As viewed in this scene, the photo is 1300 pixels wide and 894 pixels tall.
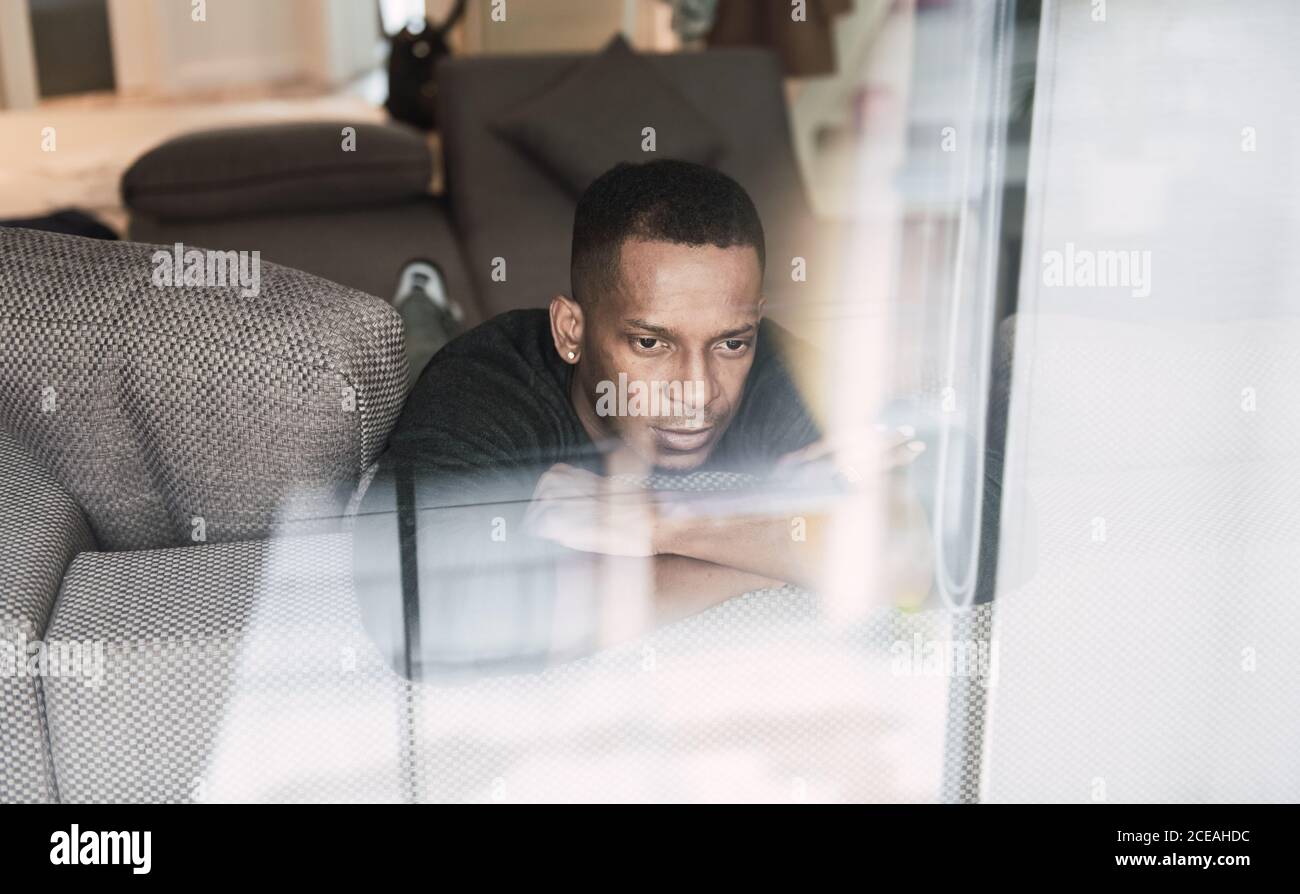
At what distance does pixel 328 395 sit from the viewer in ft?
2.44

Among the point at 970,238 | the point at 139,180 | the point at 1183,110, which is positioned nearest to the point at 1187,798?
the point at 970,238

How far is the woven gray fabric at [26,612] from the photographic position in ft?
2.27

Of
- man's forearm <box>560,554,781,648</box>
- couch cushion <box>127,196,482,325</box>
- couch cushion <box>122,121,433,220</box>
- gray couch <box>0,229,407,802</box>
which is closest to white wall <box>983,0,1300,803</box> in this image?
man's forearm <box>560,554,781,648</box>

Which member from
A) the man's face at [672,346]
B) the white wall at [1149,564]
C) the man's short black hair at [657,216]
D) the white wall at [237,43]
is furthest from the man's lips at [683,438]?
the white wall at [237,43]

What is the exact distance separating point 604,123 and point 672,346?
1.26 metres

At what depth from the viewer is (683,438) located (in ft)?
2.99

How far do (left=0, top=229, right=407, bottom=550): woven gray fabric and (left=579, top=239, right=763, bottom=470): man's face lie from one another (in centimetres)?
18

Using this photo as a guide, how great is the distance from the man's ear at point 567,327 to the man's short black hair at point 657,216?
1 cm

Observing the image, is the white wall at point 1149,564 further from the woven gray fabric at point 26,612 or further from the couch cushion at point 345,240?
the couch cushion at point 345,240

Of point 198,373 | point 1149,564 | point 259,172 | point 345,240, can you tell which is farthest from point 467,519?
point 259,172

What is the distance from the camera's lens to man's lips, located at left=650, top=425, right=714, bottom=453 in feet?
2.97

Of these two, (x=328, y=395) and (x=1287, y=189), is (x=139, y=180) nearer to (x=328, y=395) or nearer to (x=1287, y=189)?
(x=328, y=395)

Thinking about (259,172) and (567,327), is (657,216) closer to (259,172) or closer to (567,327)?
(567,327)

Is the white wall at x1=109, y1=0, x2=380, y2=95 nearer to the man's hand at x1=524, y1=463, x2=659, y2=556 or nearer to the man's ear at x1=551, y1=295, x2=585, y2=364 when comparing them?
the man's ear at x1=551, y1=295, x2=585, y2=364
